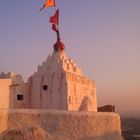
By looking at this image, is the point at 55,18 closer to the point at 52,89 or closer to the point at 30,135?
the point at 52,89

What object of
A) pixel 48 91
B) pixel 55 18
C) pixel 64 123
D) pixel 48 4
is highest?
pixel 48 4

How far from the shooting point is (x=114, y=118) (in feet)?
74.8

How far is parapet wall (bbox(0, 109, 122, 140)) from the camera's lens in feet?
62.1

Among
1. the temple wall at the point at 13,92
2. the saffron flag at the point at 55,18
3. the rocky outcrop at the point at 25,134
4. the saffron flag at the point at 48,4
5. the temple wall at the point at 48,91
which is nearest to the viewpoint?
the rocky outcrop at the point at 25,134

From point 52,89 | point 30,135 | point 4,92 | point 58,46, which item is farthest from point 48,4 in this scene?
point 30,135

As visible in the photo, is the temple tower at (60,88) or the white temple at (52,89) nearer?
the white temple at (52,89)

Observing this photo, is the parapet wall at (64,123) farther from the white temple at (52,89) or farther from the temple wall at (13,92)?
the temple wall at (13,92)

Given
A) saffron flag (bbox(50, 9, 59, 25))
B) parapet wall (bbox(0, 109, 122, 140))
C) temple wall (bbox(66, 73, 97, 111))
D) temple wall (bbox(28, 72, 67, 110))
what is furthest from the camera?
saffron flag (bbox(50, 9, 59, 25))

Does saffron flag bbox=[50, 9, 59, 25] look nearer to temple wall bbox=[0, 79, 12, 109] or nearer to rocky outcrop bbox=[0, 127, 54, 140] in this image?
temple wall bbox=[0, 79, 12, 109]

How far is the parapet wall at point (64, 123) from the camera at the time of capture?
745 inches

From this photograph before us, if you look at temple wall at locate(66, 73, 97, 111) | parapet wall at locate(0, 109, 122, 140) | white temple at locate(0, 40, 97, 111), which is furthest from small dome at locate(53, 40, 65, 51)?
parapet wall at locate(0, 109, 122, 140)

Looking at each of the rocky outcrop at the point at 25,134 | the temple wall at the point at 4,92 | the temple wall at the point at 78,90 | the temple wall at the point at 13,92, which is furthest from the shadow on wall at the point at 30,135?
the temple wall at the point at 13,92

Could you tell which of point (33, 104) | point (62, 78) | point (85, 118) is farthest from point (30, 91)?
point (85, 118)

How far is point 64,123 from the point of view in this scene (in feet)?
65.6
